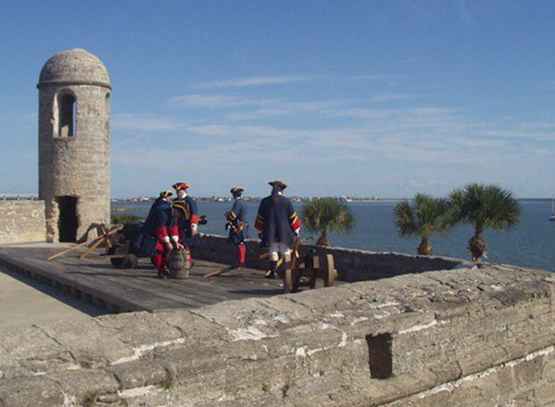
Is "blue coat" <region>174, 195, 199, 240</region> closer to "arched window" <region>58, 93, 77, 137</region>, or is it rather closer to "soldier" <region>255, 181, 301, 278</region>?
"soldier" <region>255, 181, 301, 278</region>

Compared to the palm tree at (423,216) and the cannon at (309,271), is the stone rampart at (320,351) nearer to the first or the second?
the cannon at (309,271)

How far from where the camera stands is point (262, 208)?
8172mm

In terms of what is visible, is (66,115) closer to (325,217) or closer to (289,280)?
(325,217)

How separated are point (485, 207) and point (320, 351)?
53.3 ft

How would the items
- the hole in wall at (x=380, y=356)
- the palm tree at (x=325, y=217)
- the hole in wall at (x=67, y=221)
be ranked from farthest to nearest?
the palm tree at (x=325, y=217) → the hole in wall at (x=67, y=221) → the hole in wall at (x=380, y=356)

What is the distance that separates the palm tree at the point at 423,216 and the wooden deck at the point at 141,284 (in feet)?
28.6

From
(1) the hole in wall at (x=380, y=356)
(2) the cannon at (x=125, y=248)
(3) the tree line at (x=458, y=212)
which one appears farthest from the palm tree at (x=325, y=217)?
(1) the hole in wall at (x=380, y=356)

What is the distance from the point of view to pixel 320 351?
3.63m

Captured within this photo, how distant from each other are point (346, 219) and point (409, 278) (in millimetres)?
16531

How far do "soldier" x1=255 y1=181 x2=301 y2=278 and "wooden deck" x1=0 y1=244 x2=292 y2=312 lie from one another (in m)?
0.66

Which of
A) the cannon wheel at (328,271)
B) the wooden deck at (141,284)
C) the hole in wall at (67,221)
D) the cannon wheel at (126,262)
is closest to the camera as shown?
the cannon wheel at (328,271)

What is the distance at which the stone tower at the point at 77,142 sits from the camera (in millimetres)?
18859

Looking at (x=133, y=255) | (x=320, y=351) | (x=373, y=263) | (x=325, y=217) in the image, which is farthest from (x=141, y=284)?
(x=325, y=217)

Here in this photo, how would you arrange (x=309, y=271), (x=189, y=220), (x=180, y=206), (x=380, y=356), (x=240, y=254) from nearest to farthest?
(x=380, y=356)
(x=309, y=271)
(x=180, y=206)
(x=189, y=220)
(x=240, y=254)
